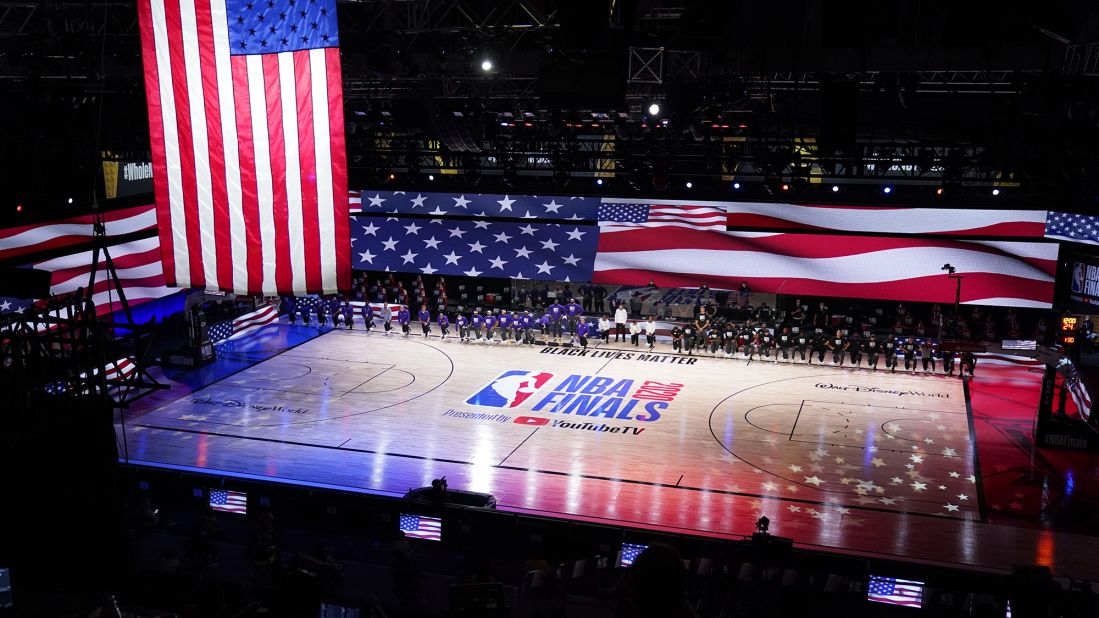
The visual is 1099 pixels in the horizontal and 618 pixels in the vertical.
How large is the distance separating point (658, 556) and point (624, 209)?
29.2 meters

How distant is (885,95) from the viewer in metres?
19.3

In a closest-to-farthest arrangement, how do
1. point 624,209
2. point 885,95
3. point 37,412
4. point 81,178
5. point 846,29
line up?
point 37,412 → point 846,29 → point 885,95 → point 81,178 → point 624,209

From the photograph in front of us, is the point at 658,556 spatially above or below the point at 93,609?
above

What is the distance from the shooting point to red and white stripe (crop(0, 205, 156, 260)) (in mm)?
24312

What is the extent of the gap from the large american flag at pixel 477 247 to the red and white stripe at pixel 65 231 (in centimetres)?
813

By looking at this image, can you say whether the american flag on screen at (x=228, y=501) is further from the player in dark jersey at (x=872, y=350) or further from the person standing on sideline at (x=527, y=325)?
the player in dark jersey at (x=872, y=350)

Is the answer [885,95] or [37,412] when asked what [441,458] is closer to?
[37,412]

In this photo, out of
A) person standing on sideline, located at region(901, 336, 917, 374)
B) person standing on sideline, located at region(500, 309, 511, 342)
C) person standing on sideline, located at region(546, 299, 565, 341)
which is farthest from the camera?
person standing on sideline, located at region(546, 299, 565, 341)

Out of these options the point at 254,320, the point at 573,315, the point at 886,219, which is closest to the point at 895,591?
the point at 886,219

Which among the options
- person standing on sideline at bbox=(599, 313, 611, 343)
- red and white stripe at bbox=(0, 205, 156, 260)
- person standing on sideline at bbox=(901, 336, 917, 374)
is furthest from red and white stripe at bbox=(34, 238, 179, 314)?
person standing on sideline at bbox=(901, 336, 917, 374)

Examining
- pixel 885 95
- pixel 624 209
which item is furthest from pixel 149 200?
pixel 885 95

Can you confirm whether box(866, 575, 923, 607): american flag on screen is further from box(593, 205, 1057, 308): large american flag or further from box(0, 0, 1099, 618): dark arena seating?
box(593, 205, 1057, 308): large american flag

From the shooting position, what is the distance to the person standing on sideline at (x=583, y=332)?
3111 centimetres

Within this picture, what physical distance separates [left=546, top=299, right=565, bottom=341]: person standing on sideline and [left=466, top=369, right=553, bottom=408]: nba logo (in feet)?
15.6
